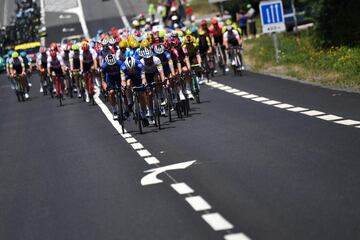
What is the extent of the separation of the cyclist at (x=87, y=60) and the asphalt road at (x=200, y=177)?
820 centimetres

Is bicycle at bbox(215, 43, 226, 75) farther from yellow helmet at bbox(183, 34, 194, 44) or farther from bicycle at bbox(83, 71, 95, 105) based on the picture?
yellow helmet at bbox(183, 34, 194, 44)

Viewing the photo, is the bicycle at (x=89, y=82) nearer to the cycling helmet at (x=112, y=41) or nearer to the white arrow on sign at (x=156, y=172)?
the cycling helmet at (x=112, y=41)

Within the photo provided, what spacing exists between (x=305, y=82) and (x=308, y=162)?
18.4 meters

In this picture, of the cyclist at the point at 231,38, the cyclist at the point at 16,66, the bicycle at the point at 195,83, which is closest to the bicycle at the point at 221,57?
the cyclist at the point at 231,38

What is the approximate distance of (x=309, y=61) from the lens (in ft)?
129

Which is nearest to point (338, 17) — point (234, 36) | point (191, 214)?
point (234, 36)

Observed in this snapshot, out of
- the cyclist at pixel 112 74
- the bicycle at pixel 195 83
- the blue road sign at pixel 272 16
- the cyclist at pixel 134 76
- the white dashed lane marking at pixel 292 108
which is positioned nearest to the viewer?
→ the white dashed lane marking at pixel 292 108

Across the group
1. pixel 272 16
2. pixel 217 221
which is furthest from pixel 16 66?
pixel 217 221

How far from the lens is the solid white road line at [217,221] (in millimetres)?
11720

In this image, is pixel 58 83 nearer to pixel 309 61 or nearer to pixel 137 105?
pixel 309 61

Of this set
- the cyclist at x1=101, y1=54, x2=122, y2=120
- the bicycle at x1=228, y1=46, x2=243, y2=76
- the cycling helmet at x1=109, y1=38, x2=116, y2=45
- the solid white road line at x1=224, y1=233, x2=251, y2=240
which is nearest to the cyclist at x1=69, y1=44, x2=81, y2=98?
the cycling helmet at x1=109, y1=38, x2=116, y2=45

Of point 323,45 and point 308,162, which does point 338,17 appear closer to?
point 323,45

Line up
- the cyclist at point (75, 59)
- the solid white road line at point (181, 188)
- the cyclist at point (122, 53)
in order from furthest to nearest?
the cyclist at point (75, 59)
the cyclist at point (122, 53)
the solid white road line at point (181, 188)

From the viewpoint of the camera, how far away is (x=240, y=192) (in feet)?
46.2
